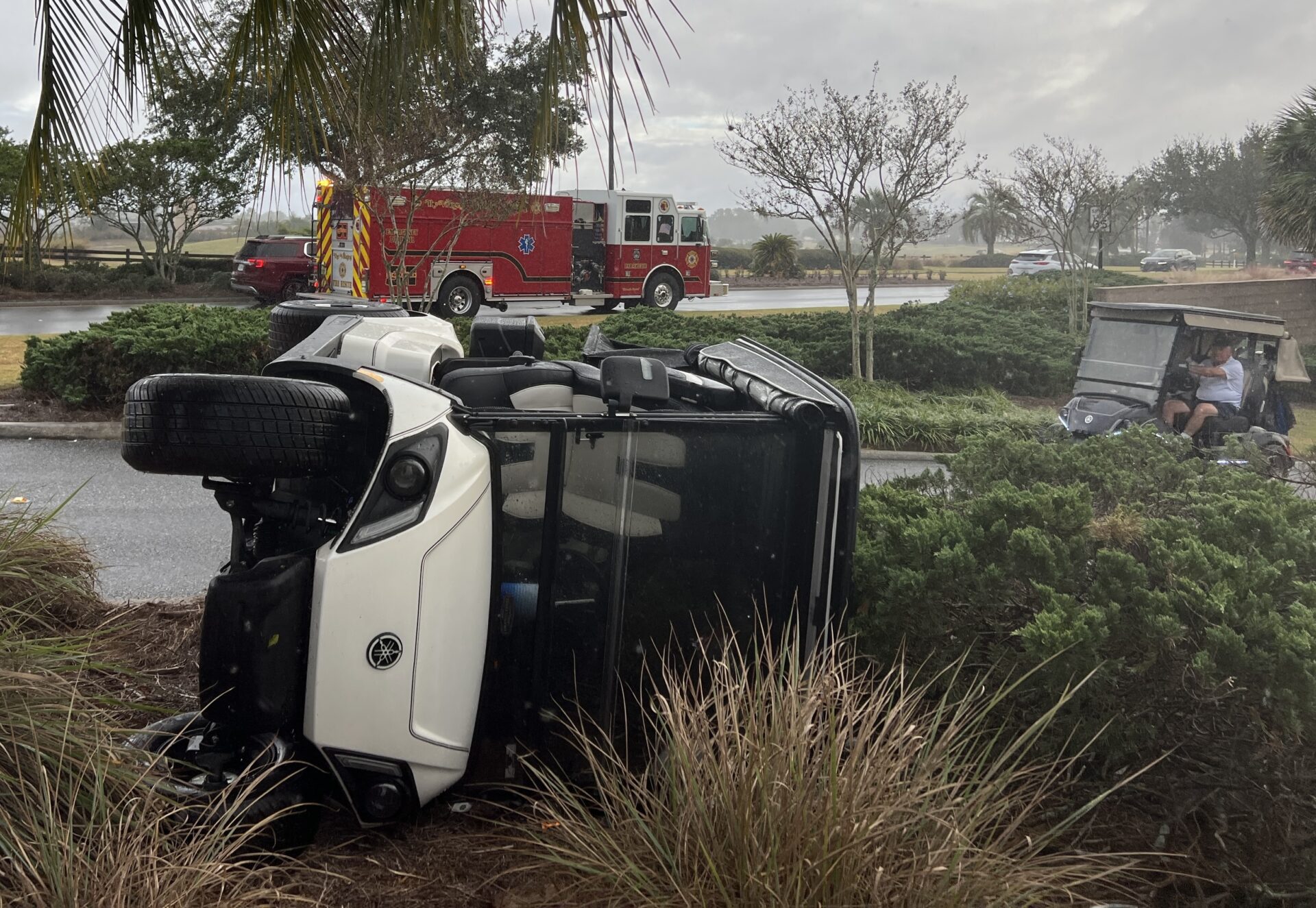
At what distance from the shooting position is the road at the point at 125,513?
21.4 feet

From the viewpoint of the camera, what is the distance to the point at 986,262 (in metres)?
65.9

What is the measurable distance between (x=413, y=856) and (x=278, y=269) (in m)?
26.4

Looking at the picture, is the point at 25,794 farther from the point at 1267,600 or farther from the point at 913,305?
the point at 913,305

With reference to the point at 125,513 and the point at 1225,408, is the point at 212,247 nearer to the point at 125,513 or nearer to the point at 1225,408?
the point at 125,513

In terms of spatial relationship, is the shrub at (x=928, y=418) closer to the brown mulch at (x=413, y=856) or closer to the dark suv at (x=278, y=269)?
the brown mulch at (x=413, y=856)

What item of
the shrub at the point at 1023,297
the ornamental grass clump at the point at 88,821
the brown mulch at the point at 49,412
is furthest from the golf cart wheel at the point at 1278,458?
the shrub at the point at 1023,297

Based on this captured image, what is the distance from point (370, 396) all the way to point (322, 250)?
21109 mm

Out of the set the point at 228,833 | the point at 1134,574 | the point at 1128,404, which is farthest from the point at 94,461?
the point at 1128,404

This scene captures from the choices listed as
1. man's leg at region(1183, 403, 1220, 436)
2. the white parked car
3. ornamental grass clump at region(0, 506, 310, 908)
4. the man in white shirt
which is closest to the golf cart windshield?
the man in white shirt

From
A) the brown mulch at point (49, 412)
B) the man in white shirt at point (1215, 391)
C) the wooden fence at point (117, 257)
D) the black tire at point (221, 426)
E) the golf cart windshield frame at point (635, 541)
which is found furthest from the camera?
the wooden fence at point (117, 257)

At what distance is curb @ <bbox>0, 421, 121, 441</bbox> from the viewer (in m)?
10.8

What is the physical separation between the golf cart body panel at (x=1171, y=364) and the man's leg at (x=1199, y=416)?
0.24ft

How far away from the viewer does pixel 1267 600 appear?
3.04m

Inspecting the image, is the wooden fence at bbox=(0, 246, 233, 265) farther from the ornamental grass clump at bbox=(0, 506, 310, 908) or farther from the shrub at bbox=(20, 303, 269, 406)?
the ornamental grass clump at bbox=(0, 506, 310, 908)
